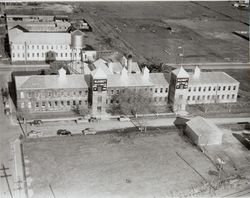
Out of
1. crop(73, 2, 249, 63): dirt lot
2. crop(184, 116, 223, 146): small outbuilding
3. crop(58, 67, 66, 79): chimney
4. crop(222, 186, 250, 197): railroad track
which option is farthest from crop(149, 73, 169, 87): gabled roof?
crop(222, 186, 250, 197): railroad track

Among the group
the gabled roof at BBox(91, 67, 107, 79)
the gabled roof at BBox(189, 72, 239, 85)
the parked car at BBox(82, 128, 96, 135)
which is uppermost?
the gabled roof at BBox(91, 67, 107, 79)

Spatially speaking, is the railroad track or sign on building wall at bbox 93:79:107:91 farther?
sign on building wall at bbox 93:79:107:91

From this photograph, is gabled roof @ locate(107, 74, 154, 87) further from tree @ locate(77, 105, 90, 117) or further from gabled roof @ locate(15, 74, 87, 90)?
tree @ locate(77, 105, 90, 117)

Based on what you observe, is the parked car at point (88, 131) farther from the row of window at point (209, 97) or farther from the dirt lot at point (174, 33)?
the dirt lot at point (174, 33)

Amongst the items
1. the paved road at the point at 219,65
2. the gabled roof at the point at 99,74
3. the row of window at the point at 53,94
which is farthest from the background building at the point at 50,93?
the paved road at the point at 219,65

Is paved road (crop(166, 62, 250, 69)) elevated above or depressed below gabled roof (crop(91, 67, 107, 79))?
below

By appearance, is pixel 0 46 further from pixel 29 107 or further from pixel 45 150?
pixel 45 150

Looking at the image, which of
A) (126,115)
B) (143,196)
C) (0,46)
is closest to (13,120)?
(126,115)
